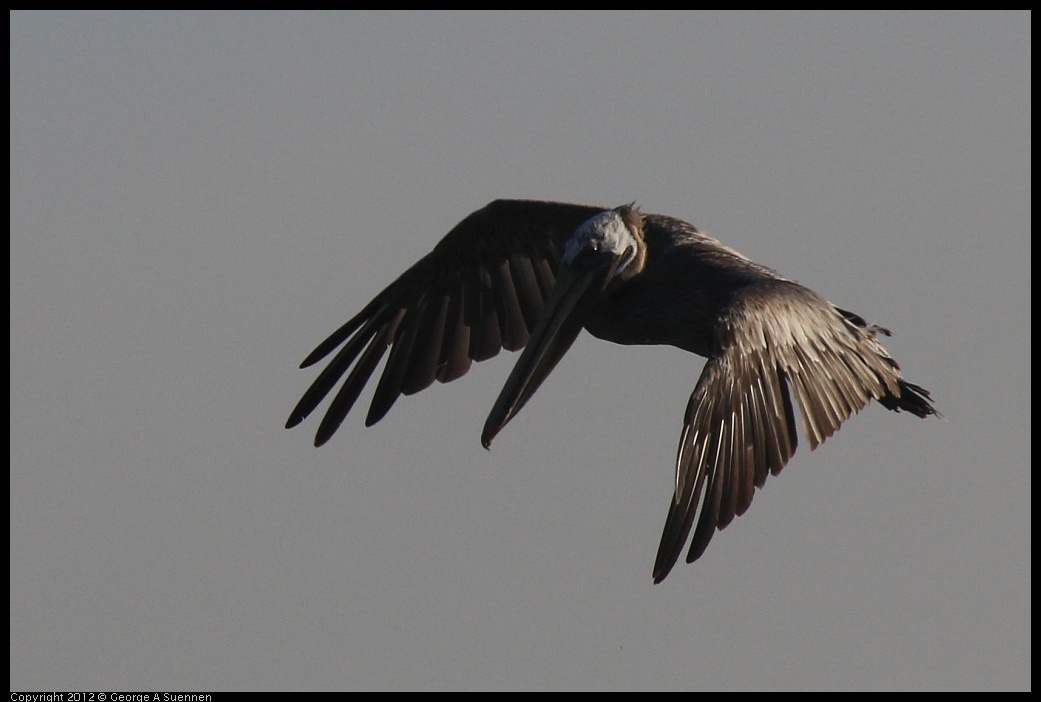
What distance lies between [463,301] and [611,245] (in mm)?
2092

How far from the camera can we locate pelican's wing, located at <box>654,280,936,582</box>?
9656 mm

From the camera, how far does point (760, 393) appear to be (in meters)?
10.3

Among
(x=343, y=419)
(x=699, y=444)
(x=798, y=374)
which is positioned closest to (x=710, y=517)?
(x=699, y=444)

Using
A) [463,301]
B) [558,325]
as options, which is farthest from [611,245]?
[463,301]

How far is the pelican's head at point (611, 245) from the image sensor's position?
12.1 m

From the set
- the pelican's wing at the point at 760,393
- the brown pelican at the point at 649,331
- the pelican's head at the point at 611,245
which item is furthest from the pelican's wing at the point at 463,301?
the pelican's wing at the point at 760,393

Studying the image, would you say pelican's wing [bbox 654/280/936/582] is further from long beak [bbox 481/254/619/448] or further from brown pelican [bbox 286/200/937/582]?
long beak [bbox 481/254/619/448]

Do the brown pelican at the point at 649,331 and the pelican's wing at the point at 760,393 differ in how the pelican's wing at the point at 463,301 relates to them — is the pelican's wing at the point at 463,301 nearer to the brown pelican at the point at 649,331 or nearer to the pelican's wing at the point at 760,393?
the brown pelican at the point at 649,331

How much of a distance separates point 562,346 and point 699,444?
2.46 meters

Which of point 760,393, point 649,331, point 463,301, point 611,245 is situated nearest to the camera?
point 760,393

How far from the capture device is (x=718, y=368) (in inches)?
398

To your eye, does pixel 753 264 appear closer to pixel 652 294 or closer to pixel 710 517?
pixel 652 294

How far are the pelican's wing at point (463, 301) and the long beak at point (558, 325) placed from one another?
1435mm

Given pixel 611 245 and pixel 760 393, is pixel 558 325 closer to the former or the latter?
pixel 611 245
